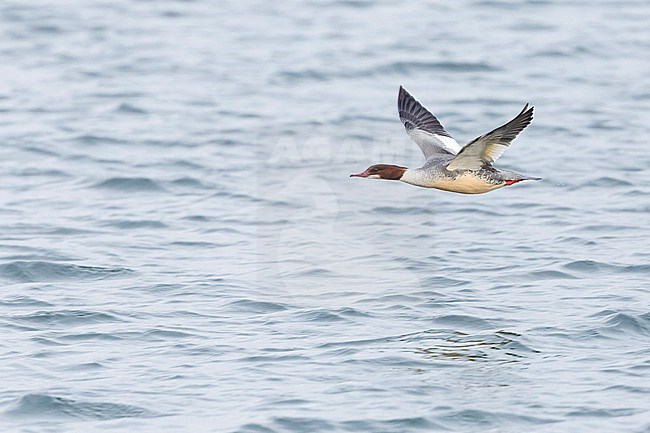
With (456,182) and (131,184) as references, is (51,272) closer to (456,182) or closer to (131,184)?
(131,184)

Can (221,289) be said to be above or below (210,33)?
below

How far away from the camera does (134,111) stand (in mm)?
19047

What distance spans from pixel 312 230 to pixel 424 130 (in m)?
2.20

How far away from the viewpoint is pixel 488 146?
33.9ft

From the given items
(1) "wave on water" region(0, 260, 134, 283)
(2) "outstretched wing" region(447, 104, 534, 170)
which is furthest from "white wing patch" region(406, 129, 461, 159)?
(1) "wave on water" region(0, 260, 134, 283)

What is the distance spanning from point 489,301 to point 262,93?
9.59 m

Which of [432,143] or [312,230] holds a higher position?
[432,143]

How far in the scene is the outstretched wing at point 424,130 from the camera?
11.7m

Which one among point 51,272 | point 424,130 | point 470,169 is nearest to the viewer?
point 470,169

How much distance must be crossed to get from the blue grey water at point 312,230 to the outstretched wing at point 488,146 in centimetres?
129

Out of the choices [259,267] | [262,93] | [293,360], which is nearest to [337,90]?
[262,93]

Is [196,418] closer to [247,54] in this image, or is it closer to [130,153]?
[130,153]

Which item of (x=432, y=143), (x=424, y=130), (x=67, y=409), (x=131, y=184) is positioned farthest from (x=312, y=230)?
(x=67, y=409)

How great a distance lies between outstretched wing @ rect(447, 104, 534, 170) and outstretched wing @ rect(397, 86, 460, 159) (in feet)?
3.43
